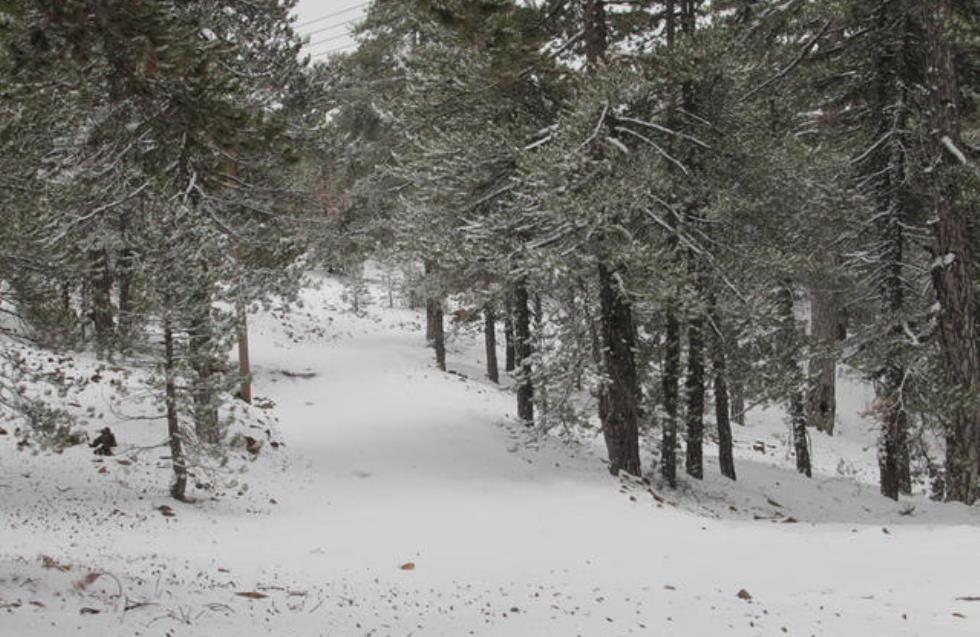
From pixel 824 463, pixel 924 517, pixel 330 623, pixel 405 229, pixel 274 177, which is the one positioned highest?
pixel 274 177

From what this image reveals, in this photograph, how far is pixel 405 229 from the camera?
1616 centimetres

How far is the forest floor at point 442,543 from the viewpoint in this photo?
684 centimetres

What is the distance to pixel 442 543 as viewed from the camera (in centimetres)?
1083

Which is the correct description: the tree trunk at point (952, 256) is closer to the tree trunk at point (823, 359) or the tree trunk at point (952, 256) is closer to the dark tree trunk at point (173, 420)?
the tree trunk at point (823, 359)

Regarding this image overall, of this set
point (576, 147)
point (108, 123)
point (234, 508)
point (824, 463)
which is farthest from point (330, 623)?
point (824, 463)

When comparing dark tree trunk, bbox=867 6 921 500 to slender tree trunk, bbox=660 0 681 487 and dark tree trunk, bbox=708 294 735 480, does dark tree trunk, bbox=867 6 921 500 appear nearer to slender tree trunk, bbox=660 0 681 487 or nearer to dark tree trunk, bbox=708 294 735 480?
dark tree trunk, bbox=708 294 735 480

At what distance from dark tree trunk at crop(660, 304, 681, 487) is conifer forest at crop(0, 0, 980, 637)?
80 millimetres

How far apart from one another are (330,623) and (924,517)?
1071 cm

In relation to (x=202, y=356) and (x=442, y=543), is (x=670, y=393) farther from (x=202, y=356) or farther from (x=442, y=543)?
(x=202, y=356)

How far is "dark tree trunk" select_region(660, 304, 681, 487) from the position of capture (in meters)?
14.5

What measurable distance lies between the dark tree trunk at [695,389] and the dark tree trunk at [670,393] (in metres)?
0.30

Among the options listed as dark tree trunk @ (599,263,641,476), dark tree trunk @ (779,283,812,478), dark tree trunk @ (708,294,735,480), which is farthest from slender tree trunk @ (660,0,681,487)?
dark tree trunk @ (779,283,812,478)

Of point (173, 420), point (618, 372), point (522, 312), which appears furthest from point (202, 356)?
point (522, 312)

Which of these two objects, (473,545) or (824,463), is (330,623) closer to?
(473,545)
